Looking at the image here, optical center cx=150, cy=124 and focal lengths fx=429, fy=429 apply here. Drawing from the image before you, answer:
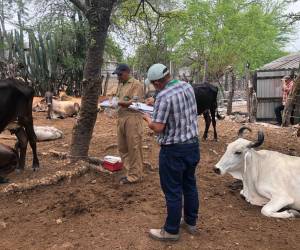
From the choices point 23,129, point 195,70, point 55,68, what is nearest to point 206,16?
point 195,70

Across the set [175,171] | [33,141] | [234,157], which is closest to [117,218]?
[175,171]

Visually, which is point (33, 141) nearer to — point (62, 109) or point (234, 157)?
point (234, 157)

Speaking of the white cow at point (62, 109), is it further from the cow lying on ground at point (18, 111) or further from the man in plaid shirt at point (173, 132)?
the man in plaid shirt at point (173, 132)

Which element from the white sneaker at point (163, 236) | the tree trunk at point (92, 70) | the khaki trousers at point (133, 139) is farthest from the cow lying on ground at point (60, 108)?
the white sneaker at point (163, 236)

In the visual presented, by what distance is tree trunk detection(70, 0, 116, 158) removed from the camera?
604cm

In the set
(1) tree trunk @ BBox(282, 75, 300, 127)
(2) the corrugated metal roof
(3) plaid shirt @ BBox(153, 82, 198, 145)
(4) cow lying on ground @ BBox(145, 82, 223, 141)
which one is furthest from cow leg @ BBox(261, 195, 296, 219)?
(2) the corrugated metal roof

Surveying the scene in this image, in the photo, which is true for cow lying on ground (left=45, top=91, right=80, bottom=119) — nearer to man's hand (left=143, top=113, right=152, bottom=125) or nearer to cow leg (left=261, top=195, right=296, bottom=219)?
man's hand (left=143, top=113, right=152, bottom=125)

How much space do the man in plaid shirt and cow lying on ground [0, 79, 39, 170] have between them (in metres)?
3.05

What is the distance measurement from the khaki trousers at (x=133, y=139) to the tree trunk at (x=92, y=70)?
56 cm

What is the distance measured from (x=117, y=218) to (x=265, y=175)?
195 cm

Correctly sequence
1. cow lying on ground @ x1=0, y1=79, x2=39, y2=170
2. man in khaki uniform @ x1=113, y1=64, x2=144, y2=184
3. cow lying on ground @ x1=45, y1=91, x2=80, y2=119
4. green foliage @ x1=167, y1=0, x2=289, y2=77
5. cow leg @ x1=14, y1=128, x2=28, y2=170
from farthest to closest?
green foliage @ x1=167, y1=0, x2=289, y2=77 → cow lying on ground @ x1=45, y1=91, x2=80, y2=119 → cow leg @ x1=14, y1=128, x2=28, y2=170 → cow lying on ground @ x1=0, y1=79, x2=39, y2=170 → man in khaki uniform @ x1=113, y1=64, x2=144, y2=184

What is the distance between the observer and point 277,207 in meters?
5.00

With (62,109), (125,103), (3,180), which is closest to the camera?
(125,103)

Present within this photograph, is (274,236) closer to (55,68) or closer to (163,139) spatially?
(163,139)
